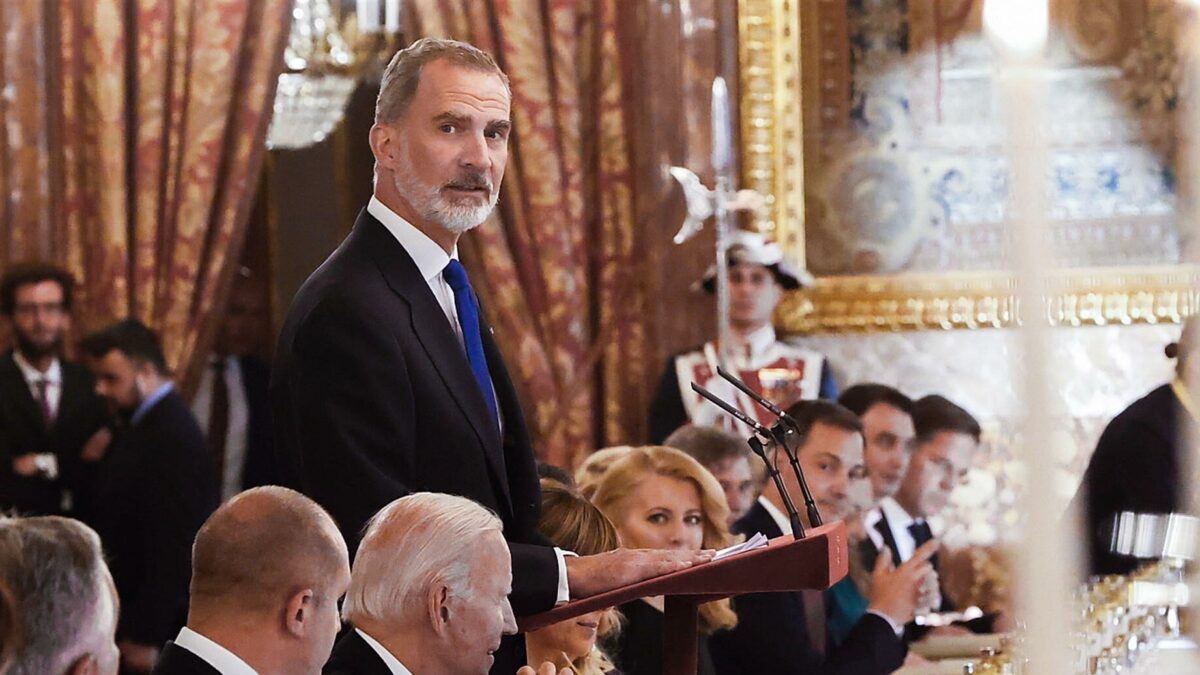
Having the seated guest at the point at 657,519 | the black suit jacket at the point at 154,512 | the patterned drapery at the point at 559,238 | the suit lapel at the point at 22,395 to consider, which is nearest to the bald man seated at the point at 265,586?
the seated guest at the point at 657,519

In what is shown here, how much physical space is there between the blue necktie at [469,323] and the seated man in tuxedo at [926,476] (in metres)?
2.60

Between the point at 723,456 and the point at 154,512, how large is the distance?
2090 millimetres

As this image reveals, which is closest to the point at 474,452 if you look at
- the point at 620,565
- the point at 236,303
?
the point at 620,565

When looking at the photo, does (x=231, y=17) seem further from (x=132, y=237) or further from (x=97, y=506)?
(x=97, y=506)

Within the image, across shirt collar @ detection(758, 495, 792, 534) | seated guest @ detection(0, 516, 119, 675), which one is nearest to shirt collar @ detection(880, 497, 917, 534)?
shirt collar @ detection(758, 495, 792, 534)

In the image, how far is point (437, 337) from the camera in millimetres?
2771

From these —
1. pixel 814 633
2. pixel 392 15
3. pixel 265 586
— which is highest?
pixel 392 15

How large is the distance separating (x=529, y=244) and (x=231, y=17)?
1.43 m

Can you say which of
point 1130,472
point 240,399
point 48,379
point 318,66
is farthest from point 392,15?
point 1130,472

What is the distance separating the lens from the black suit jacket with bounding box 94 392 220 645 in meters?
5.88

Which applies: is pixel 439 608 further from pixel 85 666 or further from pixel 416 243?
pixel 416 243

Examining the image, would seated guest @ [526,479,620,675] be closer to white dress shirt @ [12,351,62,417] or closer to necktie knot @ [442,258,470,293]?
necktie knot @ [442,258,470,293]

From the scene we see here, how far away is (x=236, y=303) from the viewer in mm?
9250

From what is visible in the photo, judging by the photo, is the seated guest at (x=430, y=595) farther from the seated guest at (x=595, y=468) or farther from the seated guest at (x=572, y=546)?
the seated guest at (x=595, y=468)
